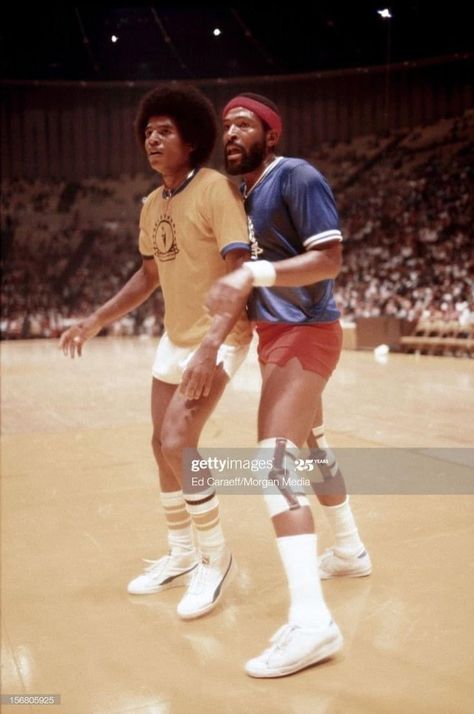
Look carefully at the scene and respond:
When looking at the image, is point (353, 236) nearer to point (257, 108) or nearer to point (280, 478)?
point (257, 108)

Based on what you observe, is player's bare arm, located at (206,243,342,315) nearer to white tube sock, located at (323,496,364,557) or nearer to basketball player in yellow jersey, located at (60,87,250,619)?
basketball player in yellow jersey, located at (60,87,250,619)

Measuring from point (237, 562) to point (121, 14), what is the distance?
15162 mm

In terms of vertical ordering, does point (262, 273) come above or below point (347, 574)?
above

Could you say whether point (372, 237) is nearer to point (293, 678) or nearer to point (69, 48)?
point (69, 48)

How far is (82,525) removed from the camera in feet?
9.44

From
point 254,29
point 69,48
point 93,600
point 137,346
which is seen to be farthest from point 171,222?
point 69,48

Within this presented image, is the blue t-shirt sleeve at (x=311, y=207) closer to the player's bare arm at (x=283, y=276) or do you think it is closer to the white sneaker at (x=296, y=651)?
the player's bare arm at (x=283, y=276)

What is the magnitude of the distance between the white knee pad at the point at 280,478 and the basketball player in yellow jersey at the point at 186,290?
0.27 m

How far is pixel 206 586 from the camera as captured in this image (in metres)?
2.09

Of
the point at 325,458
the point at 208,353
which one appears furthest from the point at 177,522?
the point at 208,353

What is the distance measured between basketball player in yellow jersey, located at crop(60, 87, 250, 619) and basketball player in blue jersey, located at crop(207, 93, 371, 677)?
104 millimetres

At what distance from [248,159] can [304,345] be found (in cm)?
55

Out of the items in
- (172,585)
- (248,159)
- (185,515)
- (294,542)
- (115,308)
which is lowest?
(172,585)

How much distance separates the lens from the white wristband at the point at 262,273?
1644mm
